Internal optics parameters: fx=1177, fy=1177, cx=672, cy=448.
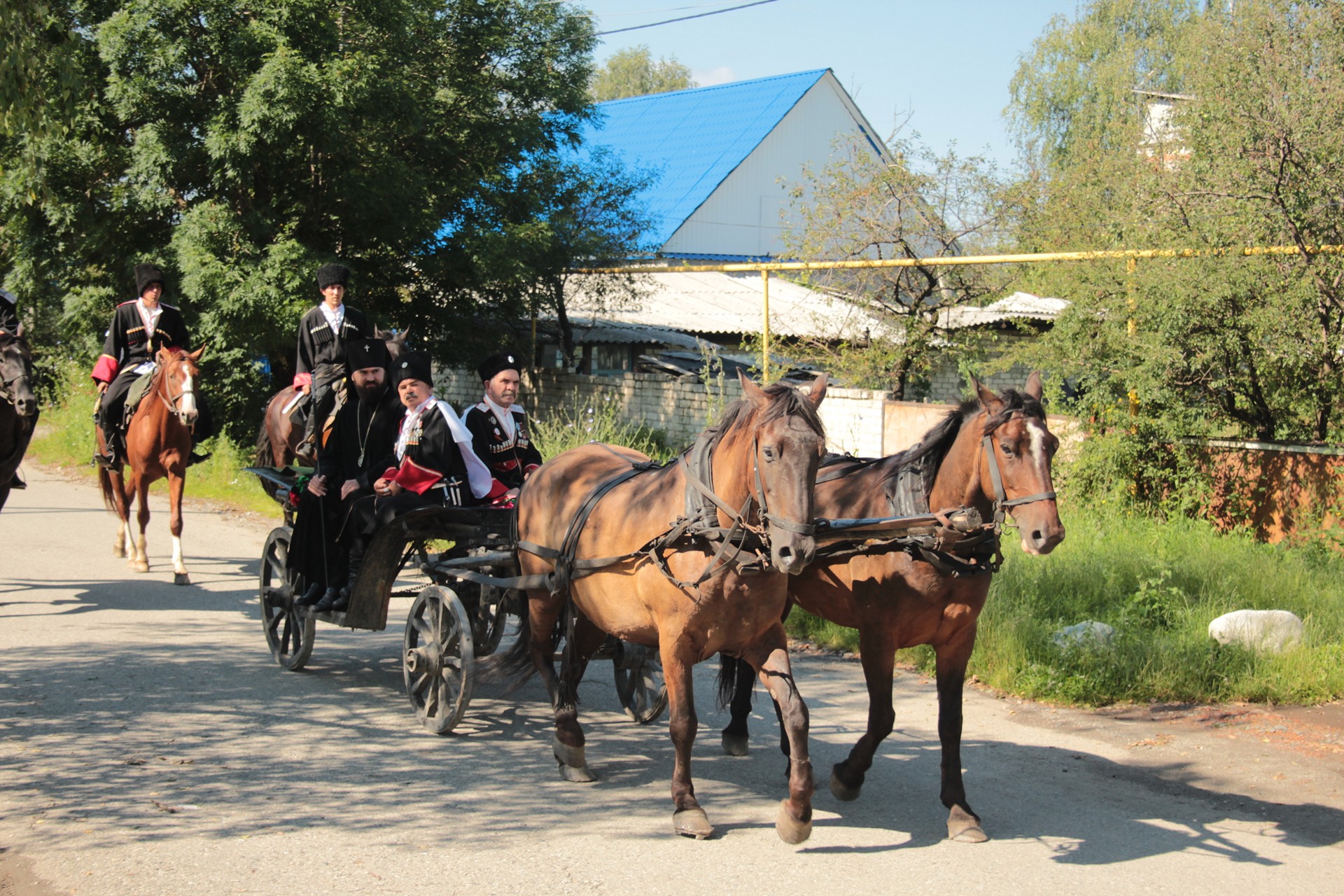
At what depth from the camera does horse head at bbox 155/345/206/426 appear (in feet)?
36.2

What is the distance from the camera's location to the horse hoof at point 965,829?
5180mm

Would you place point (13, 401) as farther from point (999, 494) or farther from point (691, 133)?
point (691, 133)

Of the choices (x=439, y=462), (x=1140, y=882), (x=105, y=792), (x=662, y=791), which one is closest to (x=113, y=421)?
(x=439, y=462)

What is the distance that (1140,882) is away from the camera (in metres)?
4.81

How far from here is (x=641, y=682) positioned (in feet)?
23.5

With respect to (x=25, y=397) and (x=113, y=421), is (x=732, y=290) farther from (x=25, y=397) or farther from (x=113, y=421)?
(x=25, y=397)

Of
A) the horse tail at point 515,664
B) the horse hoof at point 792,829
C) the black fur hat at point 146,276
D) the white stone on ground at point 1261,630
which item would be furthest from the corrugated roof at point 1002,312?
the black fur hat at point 146,276

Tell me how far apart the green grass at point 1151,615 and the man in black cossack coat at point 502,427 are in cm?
301

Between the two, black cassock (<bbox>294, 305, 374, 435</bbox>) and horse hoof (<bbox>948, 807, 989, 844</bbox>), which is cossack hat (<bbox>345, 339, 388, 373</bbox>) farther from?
horse hoof (<bbox>948, 807, 989, 844</bbox>)

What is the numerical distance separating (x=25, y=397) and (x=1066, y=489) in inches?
347

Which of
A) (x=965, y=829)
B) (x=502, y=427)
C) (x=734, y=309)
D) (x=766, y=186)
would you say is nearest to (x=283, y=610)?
(x=502, y=427)

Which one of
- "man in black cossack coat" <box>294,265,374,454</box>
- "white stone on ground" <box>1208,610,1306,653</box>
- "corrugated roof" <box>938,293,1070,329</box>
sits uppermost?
"corrugated roof" <box>938,293,1070,329</box>

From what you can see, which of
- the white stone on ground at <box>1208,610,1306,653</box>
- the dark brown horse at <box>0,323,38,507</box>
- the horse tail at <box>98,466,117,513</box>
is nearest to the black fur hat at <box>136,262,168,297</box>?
the dark brown horse at <box>0,323,38,507</box>

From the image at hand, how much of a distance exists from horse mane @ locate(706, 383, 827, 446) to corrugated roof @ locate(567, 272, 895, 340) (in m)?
8.87
